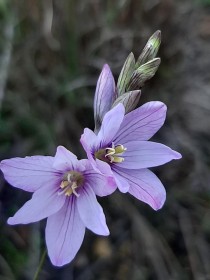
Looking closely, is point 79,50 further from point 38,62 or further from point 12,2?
point 12,2

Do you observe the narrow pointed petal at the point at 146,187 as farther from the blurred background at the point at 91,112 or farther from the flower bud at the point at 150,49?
the blurred background at the point at 91,112

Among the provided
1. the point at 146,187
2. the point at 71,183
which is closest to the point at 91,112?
the point at 71,183

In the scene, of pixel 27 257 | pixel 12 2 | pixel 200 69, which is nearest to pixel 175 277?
pixel 27 257

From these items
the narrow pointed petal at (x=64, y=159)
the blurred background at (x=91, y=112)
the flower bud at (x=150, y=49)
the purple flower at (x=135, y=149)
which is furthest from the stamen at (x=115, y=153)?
the blurred background at (x=91, y=112)

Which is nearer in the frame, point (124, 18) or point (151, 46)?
point (151, 46)

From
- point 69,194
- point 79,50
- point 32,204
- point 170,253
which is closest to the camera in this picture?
point 32,204

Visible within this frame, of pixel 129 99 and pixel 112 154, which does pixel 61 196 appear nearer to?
pixel 112 154

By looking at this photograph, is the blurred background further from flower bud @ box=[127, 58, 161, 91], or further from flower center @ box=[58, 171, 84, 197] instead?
flower bud @ box=[127, 58, 161, 91]
